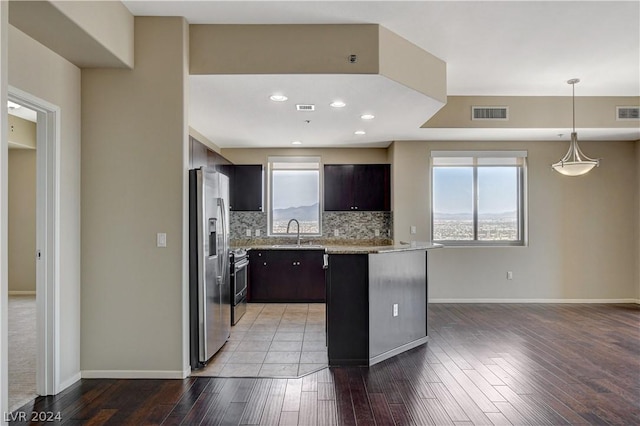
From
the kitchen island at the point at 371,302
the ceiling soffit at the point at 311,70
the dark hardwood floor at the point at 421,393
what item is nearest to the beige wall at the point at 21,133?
the ceiling soffit at the point at 311,70

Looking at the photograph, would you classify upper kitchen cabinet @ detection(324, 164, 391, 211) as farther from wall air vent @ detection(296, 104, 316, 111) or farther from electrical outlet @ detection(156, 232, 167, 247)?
electrical outlet @ detection(156, 232, 167, 247)

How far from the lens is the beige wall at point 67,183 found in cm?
296

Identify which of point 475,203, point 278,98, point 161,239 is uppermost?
point 278,98

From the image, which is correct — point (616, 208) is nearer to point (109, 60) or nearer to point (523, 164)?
point (523, 164)

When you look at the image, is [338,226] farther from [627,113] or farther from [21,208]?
[21,208]

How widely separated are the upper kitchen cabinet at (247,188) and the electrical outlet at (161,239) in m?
3.47

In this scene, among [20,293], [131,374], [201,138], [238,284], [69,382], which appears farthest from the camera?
[20,293]

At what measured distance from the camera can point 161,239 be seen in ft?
11.0

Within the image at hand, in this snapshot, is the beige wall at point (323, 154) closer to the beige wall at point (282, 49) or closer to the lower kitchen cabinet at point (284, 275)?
the lower kitchen cabinet at point (284, 275)

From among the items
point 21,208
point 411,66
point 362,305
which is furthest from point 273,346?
point 21,208

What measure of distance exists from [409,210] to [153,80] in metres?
4.28

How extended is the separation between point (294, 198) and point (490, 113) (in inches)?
132

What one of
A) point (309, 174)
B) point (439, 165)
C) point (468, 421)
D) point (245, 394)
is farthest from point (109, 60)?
point (439, 165)

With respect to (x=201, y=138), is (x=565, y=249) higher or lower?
lower
